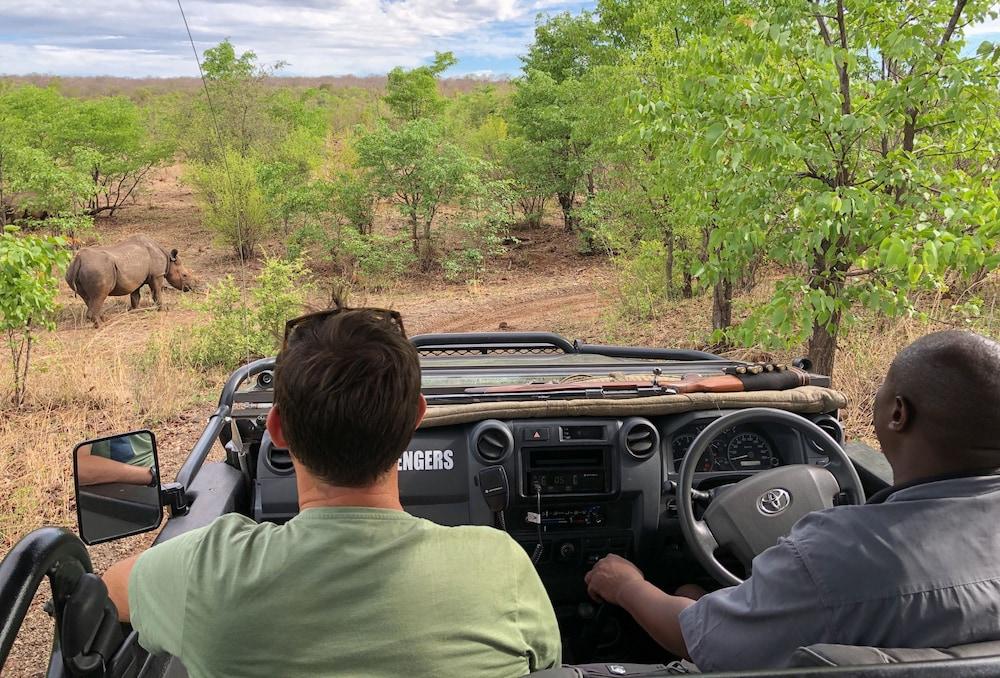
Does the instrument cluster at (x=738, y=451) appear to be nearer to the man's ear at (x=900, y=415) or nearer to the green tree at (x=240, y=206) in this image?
the man's ear at (x=900, y=415)

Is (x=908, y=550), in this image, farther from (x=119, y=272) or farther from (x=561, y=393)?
(x=119, y=272)

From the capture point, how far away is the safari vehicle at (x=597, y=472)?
2.36 m

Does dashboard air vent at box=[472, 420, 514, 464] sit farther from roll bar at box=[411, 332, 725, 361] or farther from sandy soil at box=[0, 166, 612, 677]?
sandy soil at box=[0, 166, 612, 677]

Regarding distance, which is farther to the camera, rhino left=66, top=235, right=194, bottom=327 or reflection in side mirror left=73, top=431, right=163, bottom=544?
rhino left=66, top=235, right=194, bottom=327

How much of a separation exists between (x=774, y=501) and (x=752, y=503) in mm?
61

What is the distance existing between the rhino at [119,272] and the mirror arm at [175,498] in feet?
44.0

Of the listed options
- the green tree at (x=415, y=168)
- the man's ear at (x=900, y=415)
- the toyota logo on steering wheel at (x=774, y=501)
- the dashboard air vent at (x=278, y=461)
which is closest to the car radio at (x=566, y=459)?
the toyota logo on steering wheel at (x=774, y=501)

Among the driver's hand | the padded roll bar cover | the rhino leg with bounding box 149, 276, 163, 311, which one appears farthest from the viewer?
the rhino leg with bounding box 149, 276, 163, 311

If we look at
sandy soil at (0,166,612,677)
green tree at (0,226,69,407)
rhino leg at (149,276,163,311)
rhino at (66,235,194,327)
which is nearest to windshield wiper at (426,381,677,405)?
sandy soil at (0,166,612,677)

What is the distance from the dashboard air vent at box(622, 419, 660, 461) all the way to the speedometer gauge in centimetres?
26

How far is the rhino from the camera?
14.8 m

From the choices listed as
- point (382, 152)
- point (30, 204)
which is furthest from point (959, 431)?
point (30, 204)

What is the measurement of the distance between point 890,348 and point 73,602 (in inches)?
256

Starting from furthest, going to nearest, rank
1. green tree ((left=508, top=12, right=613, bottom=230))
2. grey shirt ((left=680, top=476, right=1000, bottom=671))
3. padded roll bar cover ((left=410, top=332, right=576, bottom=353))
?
green tree ((left=508, top=12, right=613, bottom=230))
padded roll bar cover ((left=410, top=332, right=576, bottom=353))
grey shirt ((left=680, top=476, right=1000, bottom=671))
